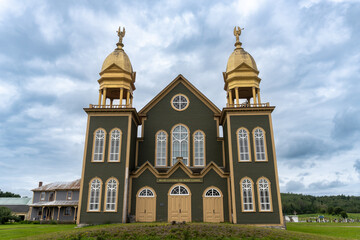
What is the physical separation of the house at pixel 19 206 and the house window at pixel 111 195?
28.2 m

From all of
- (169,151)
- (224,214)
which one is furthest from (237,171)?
(169,151)

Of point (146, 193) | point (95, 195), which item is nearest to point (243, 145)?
point (146, 193)

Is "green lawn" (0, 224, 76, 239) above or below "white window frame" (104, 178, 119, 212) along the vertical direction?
below

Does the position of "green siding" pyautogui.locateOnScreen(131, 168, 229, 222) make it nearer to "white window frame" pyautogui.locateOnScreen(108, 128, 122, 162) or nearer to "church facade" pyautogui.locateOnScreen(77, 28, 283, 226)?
"church facade" pyautogui.locateOnScreen(77, 28, 283, 226)

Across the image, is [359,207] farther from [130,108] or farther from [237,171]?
[130,108]

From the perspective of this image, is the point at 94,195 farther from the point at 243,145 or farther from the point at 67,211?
the point at 67,211

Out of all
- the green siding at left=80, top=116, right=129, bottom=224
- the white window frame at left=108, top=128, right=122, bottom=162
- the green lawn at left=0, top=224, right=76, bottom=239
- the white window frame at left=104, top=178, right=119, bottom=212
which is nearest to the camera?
the green lawn at left=0, top=224, right=76, bottom=239

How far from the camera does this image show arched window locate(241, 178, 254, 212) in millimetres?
22458

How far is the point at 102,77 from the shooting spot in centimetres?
2753

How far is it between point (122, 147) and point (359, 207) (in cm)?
9454

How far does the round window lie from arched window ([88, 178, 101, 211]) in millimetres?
10888

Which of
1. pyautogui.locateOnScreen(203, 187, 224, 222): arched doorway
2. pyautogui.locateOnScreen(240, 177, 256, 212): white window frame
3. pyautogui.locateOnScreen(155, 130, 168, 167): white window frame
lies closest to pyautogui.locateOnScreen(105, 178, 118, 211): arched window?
pyautogui.locateOnScreen(155, 130, 168, 167): white window frame

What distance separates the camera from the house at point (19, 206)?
148 ft

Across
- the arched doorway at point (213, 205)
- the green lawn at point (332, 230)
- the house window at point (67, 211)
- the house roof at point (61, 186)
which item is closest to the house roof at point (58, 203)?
the house window at point (67, 211)
